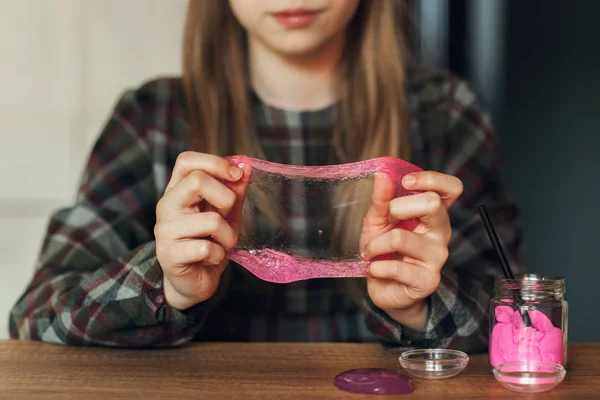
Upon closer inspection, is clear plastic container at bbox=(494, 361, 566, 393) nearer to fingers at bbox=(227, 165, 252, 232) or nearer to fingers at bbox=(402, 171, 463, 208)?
fingers at bbox=(402, 171, 463, 208)

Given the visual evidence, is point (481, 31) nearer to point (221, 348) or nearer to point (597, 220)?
point (597, 220)

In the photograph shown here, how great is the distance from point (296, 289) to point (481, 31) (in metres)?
0.92

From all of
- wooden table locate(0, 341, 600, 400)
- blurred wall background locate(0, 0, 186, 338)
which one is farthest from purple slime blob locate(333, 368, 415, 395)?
blurred wall background locate(0, 0, 186, 338)

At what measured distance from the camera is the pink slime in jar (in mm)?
745

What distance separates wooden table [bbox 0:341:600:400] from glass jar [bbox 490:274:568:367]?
32 mm

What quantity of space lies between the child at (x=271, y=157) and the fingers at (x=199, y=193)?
0.13 metres

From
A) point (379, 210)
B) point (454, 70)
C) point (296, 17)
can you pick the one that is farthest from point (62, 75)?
point (379, 210)

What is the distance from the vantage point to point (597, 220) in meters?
1.96

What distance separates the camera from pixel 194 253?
787 millimetres

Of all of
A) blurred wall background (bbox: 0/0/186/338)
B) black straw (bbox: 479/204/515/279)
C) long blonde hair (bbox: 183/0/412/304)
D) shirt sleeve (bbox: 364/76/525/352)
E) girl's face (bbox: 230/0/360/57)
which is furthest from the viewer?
blurred wall background (bbox: 0/0/186/338)

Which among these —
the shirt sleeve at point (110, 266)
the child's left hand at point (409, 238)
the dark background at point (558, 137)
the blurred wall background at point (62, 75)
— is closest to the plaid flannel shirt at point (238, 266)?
the shirt sleeve at point (110, 266)

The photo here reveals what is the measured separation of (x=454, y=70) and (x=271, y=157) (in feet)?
2.37

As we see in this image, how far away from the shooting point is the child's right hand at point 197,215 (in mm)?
779

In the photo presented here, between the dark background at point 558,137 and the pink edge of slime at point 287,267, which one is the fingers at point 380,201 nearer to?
the pink edge of slime at point 287,267
